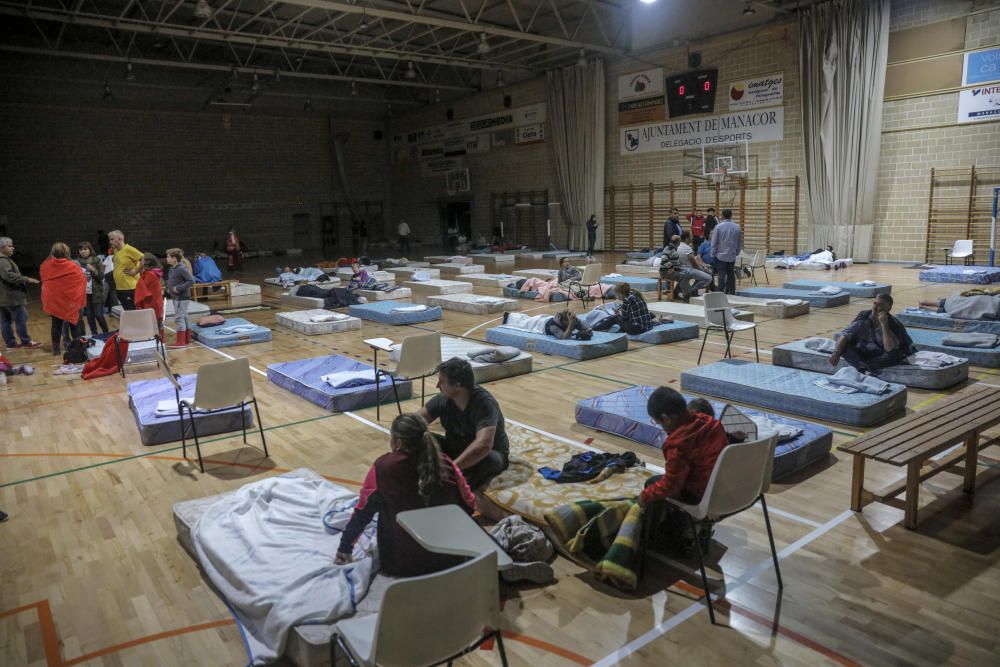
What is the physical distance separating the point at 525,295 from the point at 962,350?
22.4 ft

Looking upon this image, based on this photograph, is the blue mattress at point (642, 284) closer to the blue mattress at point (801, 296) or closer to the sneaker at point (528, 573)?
the blue mattress at point (801, 296)

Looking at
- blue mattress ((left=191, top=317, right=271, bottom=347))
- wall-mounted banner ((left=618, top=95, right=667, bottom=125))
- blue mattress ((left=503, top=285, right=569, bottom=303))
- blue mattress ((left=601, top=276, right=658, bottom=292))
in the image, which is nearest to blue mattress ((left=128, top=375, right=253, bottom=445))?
blue mattress ((left=191, top=317, right=271, bottom=347))

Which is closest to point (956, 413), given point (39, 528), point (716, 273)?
→ point (39, 528)

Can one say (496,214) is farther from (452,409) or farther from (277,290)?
(452,409)

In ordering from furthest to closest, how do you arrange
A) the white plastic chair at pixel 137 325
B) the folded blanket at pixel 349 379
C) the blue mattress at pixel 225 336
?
the blue mattress at pixel 225 336 < the white plastic chair at pixel 137 325 < the folded blanket at pixel 349 379

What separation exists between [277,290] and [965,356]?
1239 centimetres

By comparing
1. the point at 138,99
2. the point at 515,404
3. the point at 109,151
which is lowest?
the point at 515,404

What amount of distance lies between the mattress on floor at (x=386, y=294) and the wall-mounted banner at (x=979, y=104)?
11.2m

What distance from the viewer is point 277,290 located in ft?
49.5

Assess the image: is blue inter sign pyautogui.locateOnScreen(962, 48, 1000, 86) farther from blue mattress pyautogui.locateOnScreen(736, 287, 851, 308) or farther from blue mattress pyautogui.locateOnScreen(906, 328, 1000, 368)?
blue mattress pyautogui.locateOnScreen(906, 328, 1000, 368)

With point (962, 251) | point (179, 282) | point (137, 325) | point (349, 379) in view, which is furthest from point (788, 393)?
point (962, 251)

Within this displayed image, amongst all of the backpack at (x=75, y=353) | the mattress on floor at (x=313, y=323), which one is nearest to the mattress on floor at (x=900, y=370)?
the mattress on floor at (x=313, y=323)

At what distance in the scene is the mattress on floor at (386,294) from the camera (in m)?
12.6

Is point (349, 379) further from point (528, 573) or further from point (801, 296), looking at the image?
point (801, 296)
